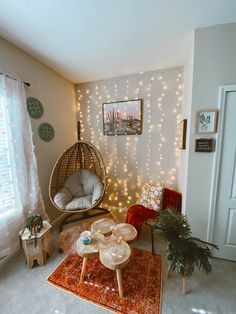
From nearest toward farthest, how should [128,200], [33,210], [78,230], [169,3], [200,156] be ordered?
[169,3] → [200,156] → [33,210] → [78,230] → [128,200]

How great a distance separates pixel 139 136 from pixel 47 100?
161cm

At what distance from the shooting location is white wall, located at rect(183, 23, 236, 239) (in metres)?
1.44

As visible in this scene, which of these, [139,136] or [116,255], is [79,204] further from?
[139,136]

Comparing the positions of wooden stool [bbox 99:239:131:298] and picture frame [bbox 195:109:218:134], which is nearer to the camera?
wooden stool [bbox 99:239:131:298]

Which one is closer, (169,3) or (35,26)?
(169,3)

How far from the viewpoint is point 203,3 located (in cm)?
121

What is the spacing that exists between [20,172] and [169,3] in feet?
7.47

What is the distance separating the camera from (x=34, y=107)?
205 centimetres

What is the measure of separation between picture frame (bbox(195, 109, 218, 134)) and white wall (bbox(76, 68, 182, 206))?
31.0 inches

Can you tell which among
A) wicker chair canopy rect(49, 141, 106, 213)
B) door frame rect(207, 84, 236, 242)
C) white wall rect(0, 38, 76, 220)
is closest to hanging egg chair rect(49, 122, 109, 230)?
wicker chair canopy rect(49, 141, 106, 213)

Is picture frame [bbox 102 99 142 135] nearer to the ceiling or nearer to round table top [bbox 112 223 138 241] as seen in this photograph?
the ceiling

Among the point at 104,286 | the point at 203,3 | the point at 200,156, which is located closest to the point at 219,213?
the point at 200,156

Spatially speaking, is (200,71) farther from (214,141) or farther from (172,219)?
(172,219)

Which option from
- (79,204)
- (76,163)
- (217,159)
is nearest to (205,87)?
(217,159)
